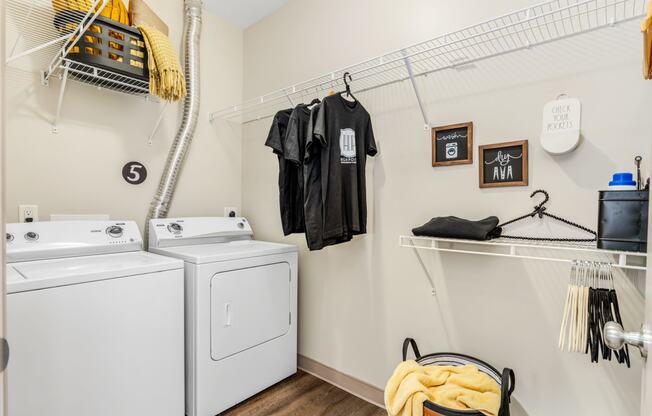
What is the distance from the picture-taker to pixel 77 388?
1.34 meters

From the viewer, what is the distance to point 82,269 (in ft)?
4.70

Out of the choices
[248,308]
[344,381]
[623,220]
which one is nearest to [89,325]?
[248,308]

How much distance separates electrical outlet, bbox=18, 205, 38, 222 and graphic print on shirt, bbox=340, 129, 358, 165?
1649 mm

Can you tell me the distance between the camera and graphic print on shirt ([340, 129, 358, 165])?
68.7 inches

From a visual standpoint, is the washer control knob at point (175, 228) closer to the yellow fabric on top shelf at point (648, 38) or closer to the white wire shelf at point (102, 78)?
the white wire shelf at point (102, 78)

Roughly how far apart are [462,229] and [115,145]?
2.08 metres

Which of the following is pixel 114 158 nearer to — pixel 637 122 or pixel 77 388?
pixel 77 388

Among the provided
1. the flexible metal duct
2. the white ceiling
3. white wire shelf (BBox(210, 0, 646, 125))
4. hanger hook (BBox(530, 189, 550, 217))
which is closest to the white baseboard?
hanger hook (BBox(530, 189, 550, 217))

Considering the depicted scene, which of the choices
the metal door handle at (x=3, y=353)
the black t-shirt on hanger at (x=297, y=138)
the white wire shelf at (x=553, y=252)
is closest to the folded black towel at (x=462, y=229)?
the white wire shelf at (x=553, y=252)

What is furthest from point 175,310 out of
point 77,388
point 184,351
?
point 77,388

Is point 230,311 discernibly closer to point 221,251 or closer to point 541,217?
point 221,251

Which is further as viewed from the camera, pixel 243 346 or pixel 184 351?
pixel 243 346

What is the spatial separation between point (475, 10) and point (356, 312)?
68.2 inches

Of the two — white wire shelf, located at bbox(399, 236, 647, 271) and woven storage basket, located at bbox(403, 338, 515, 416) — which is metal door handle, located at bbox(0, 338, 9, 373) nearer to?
woven storage basket, located at bbox(403, 338, 515, 416)
